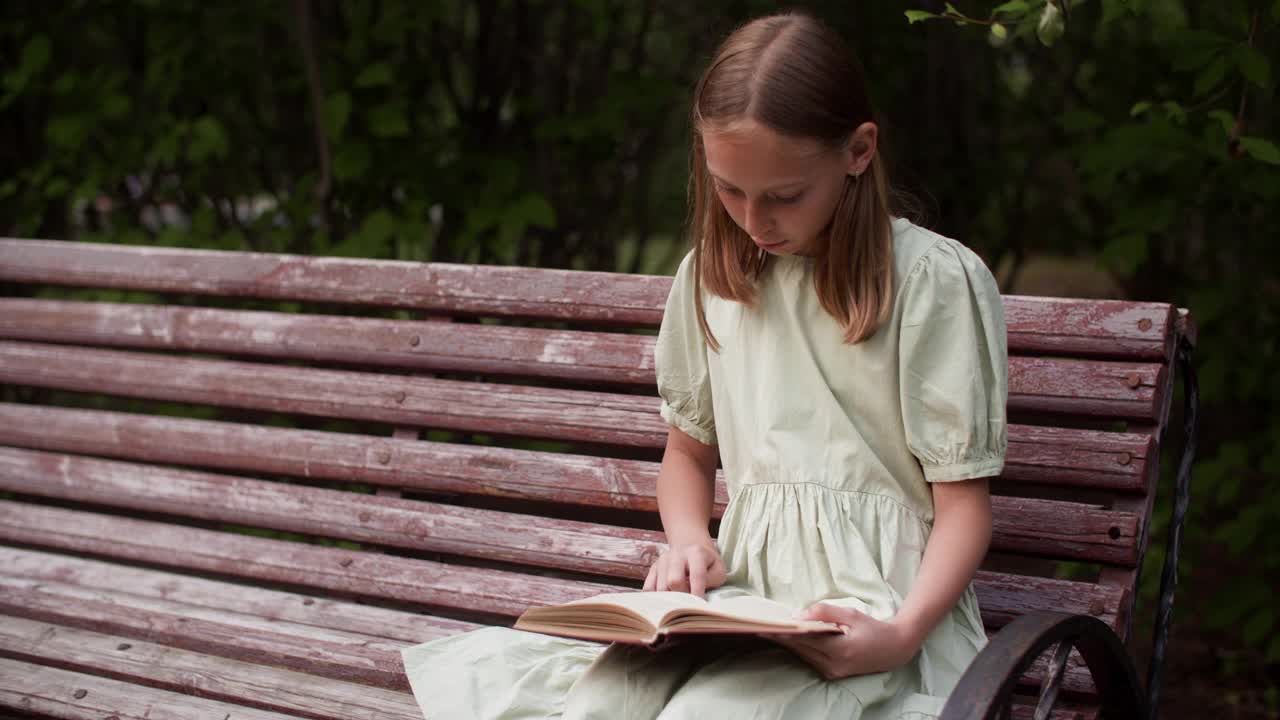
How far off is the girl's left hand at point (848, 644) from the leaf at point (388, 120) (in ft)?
9.77

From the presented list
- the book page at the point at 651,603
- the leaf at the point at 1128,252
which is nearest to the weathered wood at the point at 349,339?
the book page at the point at 651,603

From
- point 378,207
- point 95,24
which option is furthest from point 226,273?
point 95,24

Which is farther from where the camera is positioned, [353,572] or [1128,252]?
[1128,252]

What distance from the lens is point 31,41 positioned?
494 centimetres

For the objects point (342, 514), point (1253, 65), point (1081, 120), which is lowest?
point (342, 514)

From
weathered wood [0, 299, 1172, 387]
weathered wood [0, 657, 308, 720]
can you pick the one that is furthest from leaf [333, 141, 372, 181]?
weathered wood [0, 657, 308, 720]

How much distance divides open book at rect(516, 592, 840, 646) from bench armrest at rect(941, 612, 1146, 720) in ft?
0.62

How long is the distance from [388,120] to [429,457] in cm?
182

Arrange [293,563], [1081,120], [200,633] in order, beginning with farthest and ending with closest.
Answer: [1081,120] → [293,563] → [200,633]

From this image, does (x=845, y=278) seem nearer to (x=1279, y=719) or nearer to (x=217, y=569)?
(x=217, y=569)

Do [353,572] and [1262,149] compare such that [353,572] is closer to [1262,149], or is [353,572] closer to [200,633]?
[200,633]

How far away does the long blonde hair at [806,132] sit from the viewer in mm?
1951

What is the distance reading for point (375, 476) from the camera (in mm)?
3059

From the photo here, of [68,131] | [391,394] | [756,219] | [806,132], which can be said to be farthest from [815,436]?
[68,131]
